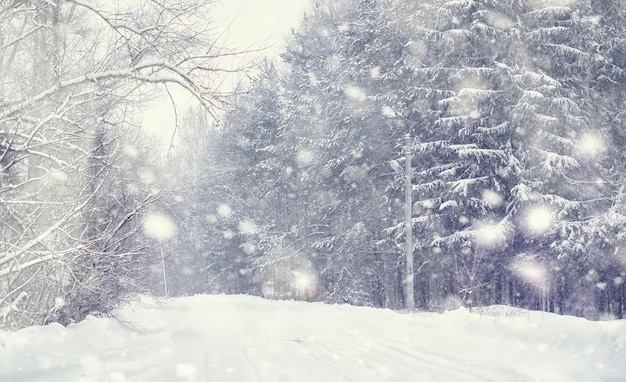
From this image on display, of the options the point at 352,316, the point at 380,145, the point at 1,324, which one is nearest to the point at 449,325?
the point at 352,316

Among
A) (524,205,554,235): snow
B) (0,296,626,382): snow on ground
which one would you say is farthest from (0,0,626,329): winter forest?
(0,296,626,382): snow on ground

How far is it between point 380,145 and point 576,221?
410 inches

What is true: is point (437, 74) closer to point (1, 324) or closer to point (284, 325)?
point (284, 325)

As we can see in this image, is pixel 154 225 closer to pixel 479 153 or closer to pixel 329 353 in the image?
pixel 329 353

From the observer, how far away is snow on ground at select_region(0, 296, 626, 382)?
673 centimetres

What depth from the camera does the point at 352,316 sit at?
16469mm

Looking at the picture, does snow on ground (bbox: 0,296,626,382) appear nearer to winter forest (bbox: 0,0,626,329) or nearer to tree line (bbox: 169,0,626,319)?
winter forest (bbox: 0,0,626,329)

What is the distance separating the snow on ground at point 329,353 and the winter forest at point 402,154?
1169 millimetres

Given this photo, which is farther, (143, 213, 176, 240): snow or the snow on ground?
(143, 213, 176, 240): snow

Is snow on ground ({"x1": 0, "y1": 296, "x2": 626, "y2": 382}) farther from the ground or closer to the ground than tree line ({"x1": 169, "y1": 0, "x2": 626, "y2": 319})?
closer to the ground

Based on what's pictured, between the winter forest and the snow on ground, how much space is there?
117 centimetres

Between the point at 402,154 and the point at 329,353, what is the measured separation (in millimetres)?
18310

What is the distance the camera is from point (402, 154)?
2606 centimetres

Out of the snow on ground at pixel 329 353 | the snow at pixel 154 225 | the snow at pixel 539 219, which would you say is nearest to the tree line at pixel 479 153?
the snow at pixel 539 219
